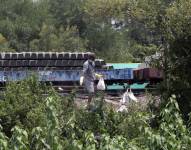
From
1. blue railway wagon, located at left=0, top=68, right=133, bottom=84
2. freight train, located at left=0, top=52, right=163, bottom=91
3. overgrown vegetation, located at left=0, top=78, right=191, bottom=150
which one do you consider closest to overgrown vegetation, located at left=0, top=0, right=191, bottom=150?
overgrown vegetation, located at left=0, top=78, right=191, bottom=150

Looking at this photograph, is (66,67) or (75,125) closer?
(75,125)

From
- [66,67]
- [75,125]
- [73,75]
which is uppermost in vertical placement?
[75,125]

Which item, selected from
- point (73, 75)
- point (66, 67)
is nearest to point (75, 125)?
point (73, 75)

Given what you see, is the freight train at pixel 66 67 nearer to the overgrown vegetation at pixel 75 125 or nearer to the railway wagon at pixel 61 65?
the railway wagon at pixel 61 65

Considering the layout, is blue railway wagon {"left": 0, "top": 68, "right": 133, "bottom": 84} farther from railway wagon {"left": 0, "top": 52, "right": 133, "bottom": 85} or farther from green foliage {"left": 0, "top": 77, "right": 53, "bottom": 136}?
green foliage {"left": 0, "top": 77, "right": 53, "bottom": 136}

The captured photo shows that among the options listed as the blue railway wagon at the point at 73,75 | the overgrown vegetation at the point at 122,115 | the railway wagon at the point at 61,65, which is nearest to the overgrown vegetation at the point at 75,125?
the overgrown vegetation at the point at 122,115

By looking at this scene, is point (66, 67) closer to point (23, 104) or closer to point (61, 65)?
point (61, 65)

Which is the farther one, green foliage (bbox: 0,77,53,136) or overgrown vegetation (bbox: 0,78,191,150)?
green foliage (bbox: 0,77,53,136)

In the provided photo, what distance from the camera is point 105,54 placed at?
69.2m

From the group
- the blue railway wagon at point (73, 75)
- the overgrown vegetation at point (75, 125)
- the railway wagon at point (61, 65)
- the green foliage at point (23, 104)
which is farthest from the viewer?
the railway wagon at point (61, 65)

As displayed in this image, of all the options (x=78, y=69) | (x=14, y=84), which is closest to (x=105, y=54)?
(x=78, y=69)

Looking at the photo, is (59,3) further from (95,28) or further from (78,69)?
(78,69)

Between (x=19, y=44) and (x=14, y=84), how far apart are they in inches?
2148

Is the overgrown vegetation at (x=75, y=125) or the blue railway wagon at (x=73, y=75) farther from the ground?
the overgrown vegetation at (x=75, y=125)
